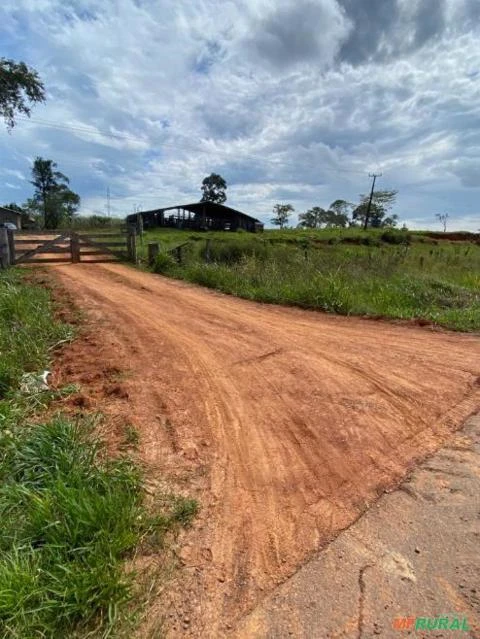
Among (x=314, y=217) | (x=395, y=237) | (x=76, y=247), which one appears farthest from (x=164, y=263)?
(x=314, y=217)

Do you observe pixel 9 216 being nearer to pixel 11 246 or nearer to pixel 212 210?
pixel 212 210

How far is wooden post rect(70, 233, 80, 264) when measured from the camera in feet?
49.0

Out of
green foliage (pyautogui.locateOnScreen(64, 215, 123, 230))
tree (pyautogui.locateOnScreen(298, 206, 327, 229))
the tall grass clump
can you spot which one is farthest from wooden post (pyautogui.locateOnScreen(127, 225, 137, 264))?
tree (pyautogui.locateOnScreen(298, 206, 327, 229))

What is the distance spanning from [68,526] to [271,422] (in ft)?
5.87

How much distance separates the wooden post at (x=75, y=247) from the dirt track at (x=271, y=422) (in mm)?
9387

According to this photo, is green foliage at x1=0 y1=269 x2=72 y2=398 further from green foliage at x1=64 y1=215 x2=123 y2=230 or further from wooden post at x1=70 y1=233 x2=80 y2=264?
green foliage at x1=64 y1=215 x2=123 y2=230

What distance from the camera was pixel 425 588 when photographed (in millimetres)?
2014

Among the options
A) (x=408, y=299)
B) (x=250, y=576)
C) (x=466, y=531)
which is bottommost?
(x=250, y=576)

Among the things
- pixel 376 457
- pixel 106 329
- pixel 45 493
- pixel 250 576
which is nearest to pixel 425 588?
pixel 250 576

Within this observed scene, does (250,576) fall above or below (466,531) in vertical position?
below

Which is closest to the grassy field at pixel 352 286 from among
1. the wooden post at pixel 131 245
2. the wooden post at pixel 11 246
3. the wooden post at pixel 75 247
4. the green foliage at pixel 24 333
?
the wooden post at pixel 131 245

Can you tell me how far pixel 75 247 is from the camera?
1495cm

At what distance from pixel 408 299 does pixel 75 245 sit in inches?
449

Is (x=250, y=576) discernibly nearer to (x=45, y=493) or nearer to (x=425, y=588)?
(x=425, y=588)
